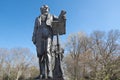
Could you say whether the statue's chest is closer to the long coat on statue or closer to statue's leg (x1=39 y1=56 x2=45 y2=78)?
the long coat on statue

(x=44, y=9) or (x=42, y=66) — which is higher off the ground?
(x=44, y=9)

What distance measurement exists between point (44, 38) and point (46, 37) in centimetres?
7

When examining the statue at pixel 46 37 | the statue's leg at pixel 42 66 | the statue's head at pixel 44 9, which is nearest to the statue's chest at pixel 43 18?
the statue at pixel 46 37

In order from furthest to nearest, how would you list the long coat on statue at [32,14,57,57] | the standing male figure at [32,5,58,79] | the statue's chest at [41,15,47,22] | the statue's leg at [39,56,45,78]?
the statue's chest at [41,15,47,22] → the long coat on statue at [32,14,57,57] → the standing male figure at [32,5,58,79] → the statue's leg at [39,56,45,78]

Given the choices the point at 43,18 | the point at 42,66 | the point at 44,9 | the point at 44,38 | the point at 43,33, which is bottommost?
the point at 42,66

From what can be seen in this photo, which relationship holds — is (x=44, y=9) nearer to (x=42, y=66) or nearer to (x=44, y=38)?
(x=44, y=38)

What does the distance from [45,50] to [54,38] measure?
597mm

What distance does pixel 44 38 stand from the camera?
23.1 feet

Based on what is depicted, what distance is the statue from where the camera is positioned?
678 cm

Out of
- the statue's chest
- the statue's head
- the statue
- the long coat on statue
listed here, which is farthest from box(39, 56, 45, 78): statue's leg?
the statue's head

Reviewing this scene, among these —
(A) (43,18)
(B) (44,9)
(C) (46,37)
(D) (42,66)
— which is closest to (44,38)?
(C) (46,37)

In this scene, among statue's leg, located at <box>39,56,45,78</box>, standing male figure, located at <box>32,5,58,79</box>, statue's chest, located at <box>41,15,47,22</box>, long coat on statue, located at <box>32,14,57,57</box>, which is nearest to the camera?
statue's leg, located at <box>39,56,45,78</box>

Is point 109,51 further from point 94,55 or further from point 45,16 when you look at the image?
point 45,16

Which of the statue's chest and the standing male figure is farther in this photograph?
the statue's chest
